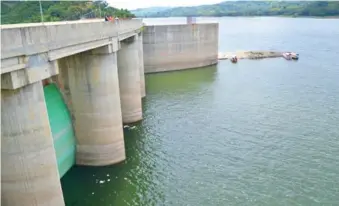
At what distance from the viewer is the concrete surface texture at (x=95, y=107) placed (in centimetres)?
1634

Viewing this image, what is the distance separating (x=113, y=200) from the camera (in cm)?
1528

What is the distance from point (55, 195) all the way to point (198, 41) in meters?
36.2

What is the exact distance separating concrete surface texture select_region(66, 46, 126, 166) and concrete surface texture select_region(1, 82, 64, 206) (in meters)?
5.35

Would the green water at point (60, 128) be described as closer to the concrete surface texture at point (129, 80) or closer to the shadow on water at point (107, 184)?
the shadow on water at point (107, 184)

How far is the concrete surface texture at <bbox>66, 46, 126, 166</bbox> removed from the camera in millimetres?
16344

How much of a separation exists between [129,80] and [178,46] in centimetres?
2086

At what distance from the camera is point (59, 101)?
1664 centimetres

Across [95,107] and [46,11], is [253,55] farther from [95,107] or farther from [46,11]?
[95,107]

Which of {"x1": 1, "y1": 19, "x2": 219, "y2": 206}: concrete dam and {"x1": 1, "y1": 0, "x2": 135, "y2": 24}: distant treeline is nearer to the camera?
{"x1": 1, "y1": 19, "x2": 219, "y2": 206}: concrete dam

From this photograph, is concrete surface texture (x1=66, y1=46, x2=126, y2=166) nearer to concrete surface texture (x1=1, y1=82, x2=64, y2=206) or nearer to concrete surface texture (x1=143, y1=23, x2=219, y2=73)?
concrete surface texture (x1=1, y1=82, x2=64, y2=206)

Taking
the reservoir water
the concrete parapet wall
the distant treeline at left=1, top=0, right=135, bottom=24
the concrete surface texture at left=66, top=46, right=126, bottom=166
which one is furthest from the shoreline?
the concrete parapet wall

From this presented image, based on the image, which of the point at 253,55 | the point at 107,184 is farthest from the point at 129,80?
the point at 253,55

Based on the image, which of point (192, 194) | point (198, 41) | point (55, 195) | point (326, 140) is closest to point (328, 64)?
point (198, 41)

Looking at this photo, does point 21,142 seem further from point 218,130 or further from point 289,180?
point 218,130
